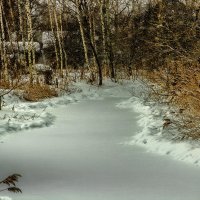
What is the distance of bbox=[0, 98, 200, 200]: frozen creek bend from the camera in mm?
4887

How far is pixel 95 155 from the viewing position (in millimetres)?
6797

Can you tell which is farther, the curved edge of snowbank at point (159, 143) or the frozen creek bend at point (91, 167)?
the curved edge of snowbank at point (159, 143)

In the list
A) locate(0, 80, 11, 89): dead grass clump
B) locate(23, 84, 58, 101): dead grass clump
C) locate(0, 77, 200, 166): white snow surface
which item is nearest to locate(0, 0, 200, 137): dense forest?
locate(0, 77, 200, 166): white snow surface

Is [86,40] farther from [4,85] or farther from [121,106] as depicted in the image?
[121,106]

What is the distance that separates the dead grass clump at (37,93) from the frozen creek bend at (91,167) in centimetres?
443

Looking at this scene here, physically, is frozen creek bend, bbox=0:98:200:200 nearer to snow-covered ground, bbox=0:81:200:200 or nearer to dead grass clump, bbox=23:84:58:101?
snow-covered ground, bbox=0:81:200:200

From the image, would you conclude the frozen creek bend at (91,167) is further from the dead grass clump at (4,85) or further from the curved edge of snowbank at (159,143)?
the dead grass clump at (4,85)

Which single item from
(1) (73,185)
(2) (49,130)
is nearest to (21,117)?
(2) (49,130)

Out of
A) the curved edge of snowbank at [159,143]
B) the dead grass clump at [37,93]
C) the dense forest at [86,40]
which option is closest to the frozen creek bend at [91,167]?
the curved edge of snowbank at [159,143]

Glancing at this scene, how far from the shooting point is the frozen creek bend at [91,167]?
4.89 meters

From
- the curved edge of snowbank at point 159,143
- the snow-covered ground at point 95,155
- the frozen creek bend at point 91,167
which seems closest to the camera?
the frozen creek bend at point 91,167

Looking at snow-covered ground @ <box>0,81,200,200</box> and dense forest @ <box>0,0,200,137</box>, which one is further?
dense forest @ <box>0,0,200,137</box>

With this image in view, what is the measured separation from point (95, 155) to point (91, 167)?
74 centimetres

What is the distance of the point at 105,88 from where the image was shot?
1742cm
